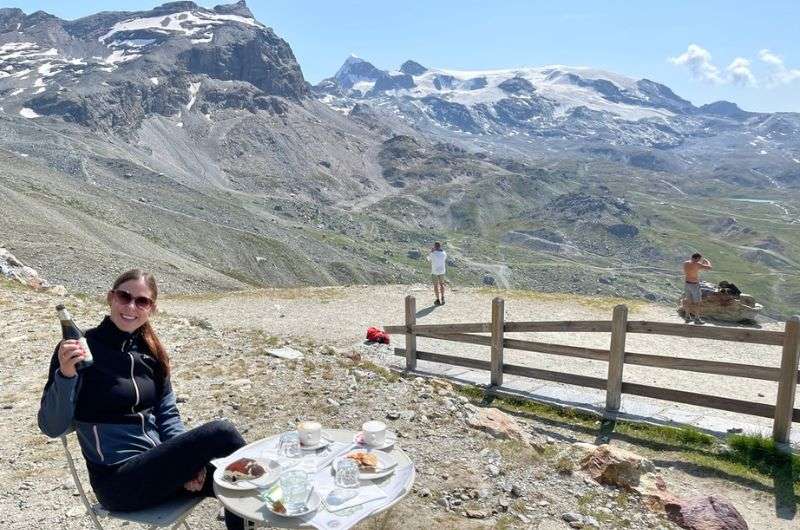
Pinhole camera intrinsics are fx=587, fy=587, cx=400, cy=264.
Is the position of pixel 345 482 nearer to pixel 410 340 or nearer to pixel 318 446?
pixel 318 446

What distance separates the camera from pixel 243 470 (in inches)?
191

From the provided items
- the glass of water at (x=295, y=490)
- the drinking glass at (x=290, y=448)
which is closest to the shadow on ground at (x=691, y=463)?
the drinking glass at (x=290, y=448)

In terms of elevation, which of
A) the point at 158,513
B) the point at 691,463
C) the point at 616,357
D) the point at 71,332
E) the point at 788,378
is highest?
the point at 71,332

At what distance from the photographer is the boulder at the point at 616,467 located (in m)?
7.84

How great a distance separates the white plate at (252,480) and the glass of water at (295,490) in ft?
0.61

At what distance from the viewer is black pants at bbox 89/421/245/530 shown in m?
4.85

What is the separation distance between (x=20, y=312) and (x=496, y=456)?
1358cm

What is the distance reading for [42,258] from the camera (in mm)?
34469

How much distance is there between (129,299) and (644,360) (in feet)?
29.3

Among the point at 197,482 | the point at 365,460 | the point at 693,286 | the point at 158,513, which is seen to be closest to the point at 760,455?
the point at 365,460

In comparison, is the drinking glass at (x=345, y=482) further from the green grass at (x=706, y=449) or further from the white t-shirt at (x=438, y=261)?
the white t-shirt at (x=438, y=261)

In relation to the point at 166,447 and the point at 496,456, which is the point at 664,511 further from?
the point at 166,447

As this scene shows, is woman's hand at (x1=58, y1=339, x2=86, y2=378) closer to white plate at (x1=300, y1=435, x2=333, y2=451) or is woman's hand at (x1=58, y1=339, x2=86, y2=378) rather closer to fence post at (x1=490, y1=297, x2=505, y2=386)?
white plate at (x1=300, y1=435, x2=333, y2=451)

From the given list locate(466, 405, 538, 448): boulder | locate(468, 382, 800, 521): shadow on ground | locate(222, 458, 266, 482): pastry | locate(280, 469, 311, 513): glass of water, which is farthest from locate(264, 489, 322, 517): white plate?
locate(468, 382, 800, 521): shadow on ground
